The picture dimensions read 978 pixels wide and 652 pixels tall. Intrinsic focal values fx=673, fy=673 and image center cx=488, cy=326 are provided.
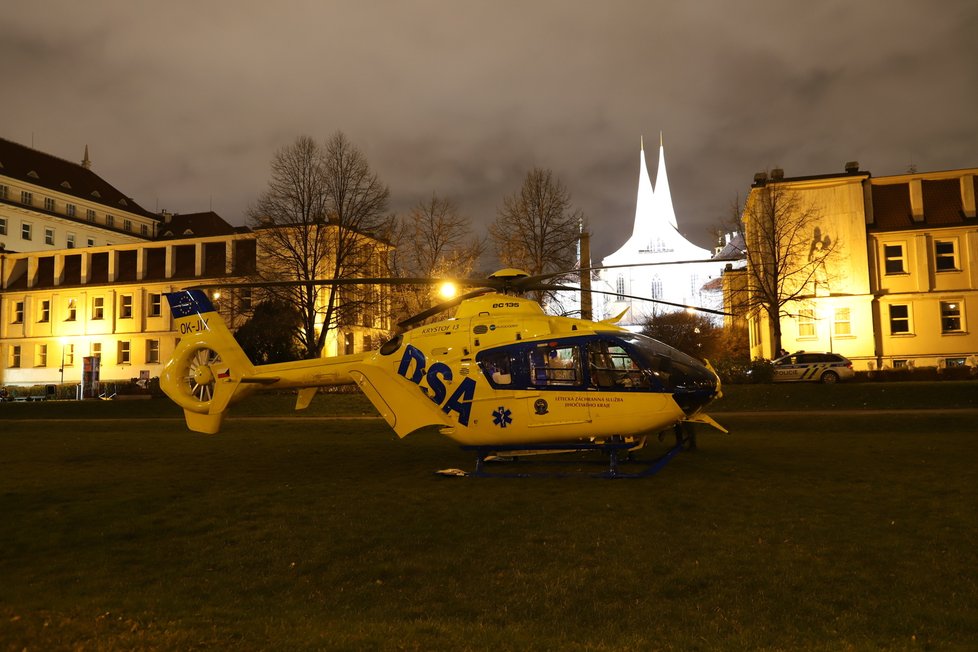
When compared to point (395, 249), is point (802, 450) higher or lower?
lower

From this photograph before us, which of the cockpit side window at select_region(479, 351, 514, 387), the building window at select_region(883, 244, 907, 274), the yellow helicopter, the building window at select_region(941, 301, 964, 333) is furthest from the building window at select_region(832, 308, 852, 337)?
the cockpit side window at select_region(479, 351, 514, 387)

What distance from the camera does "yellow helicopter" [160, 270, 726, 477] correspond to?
12.0m

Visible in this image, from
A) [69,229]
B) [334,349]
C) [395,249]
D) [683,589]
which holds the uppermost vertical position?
[69,229]

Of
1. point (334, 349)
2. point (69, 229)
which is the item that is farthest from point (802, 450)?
point (69, 229)

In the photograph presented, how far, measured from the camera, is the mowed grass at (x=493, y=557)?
5480mm

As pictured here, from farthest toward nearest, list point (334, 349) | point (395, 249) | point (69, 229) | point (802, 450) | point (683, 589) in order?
1. point (69, 229)
2. point (334, 349)
3. point (395, 249)
4. point (802, 450)
5. point (683, 589)

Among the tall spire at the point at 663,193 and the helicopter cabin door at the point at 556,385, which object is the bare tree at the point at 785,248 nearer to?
the helicopter cabin door at the point at 556,385

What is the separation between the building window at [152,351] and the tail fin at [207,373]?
54.7 m

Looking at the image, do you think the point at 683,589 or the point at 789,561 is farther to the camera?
the point at 789,561

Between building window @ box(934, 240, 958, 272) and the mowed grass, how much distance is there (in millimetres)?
35623

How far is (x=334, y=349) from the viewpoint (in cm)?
5588

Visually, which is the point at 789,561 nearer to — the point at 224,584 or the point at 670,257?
the point at 224,584

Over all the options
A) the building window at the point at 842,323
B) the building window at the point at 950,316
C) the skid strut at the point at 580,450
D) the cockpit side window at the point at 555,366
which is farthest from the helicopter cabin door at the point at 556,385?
the building window at the point at 950,316

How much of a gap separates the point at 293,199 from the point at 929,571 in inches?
1522
